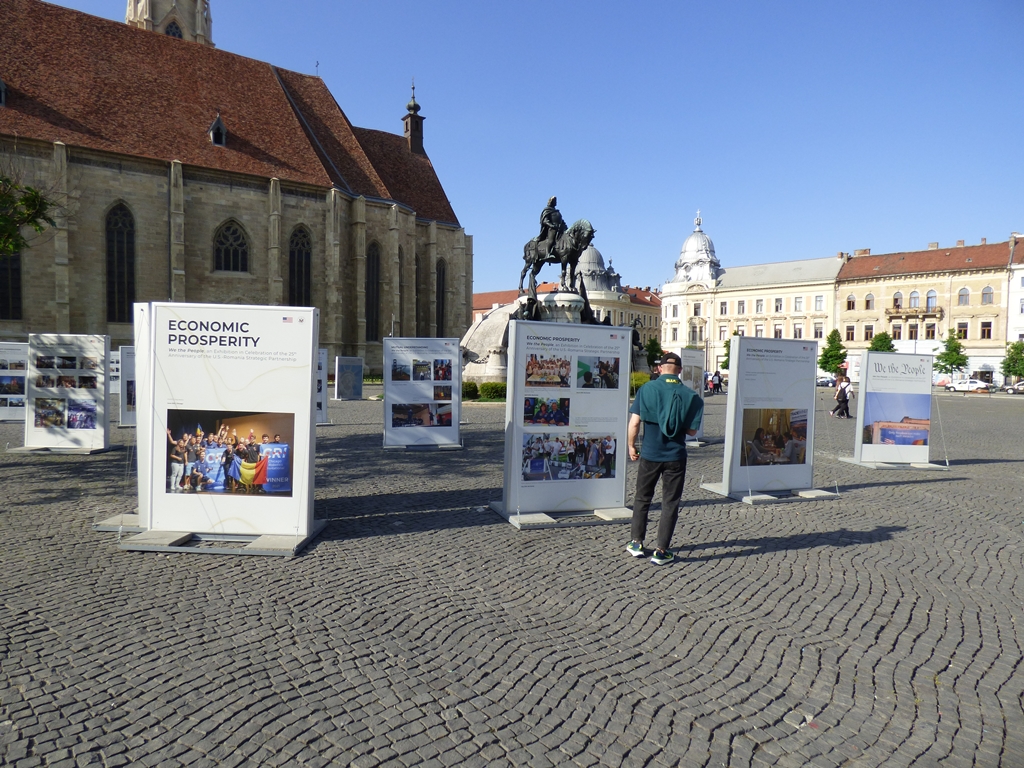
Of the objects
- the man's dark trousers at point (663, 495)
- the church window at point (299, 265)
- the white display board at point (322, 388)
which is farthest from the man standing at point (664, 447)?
the church window at point (299, 265)

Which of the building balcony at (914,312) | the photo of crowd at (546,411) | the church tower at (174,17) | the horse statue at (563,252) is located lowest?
the photo of crowd at (546,411)

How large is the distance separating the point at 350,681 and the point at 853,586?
156 inches

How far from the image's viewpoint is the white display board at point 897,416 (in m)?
11.8

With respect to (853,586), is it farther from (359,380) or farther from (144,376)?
(359,380)

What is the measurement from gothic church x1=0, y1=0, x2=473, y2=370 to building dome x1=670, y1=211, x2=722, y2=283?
54.6 metres

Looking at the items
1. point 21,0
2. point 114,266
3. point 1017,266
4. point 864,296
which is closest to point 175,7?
point 21,0

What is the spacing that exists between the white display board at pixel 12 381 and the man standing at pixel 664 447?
1601 cm

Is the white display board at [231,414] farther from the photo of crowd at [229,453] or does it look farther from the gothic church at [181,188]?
the gothic church at [181,188]

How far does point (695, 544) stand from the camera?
652 centimetres

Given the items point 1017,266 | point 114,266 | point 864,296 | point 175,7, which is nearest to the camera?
point 114,266

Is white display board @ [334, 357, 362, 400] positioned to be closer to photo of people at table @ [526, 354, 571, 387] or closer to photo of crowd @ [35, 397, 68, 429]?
photo of crowd @ [35, 397, 68, 429]

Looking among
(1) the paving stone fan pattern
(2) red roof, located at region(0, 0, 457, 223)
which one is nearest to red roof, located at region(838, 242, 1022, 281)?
(2) red roof, located at region(0, 0, 457, 223)

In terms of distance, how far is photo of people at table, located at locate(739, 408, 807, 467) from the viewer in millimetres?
8891

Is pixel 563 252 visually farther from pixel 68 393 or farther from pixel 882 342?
pixel 882 342
